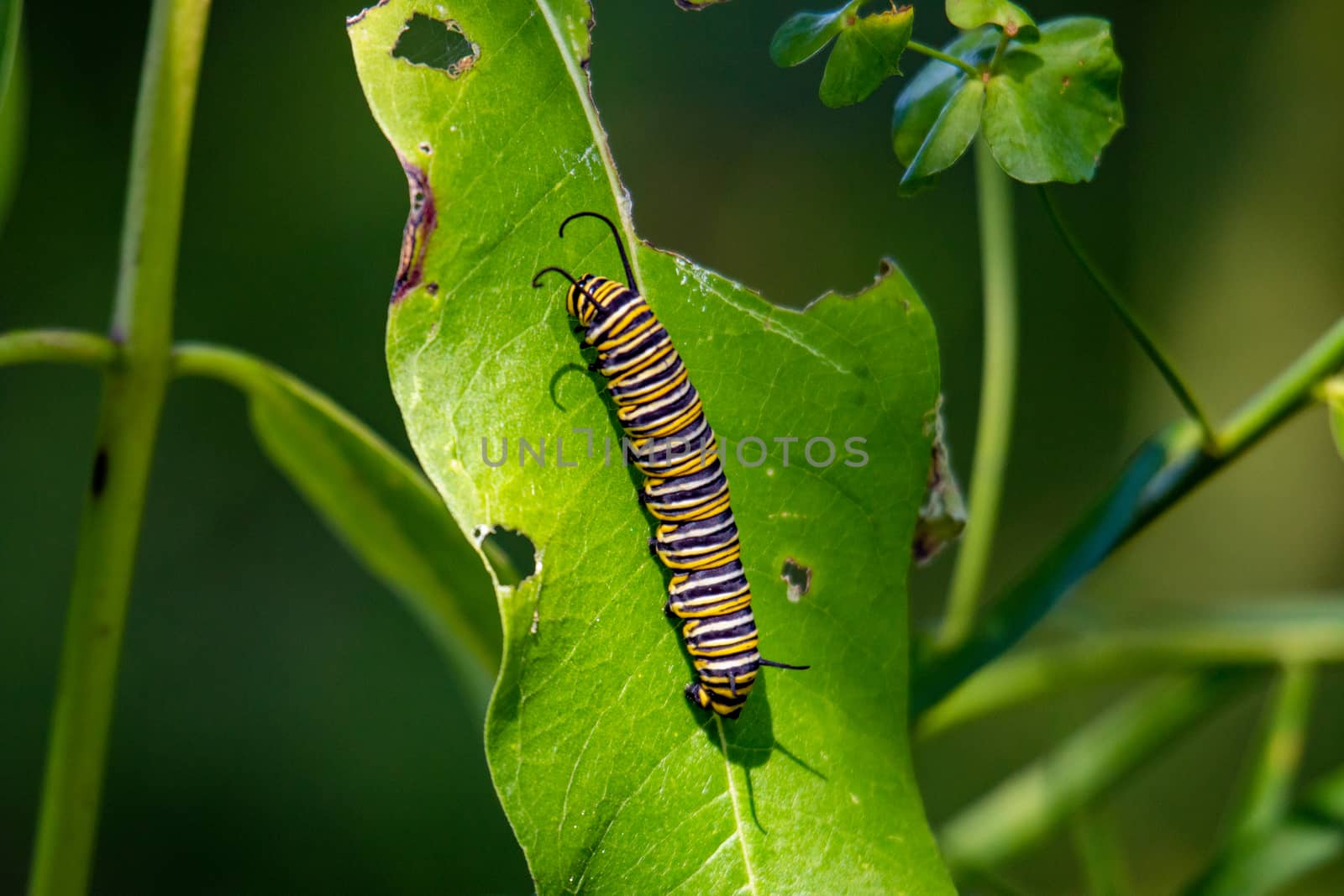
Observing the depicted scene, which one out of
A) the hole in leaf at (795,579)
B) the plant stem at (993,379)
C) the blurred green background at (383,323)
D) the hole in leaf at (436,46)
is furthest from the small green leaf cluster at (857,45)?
the blurred green background at (383,323)

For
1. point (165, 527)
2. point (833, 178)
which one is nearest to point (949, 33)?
point (833, 178)

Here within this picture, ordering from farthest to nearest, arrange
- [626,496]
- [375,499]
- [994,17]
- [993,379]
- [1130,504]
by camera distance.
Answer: [993,379]
[375,499]
[1130,504]
[626,496]
[994,17]

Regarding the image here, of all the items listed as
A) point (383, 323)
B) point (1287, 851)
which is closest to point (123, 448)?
point (1287, 851)

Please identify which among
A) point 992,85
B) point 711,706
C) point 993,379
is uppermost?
point 992,85

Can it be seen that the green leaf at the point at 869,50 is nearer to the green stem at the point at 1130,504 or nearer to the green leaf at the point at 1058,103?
the green leaf at the point at 1058,103

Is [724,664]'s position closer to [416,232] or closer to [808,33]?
[416,232]

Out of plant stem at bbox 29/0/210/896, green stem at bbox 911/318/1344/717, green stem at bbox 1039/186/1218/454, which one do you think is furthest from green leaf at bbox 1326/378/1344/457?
plant stem at bbox 29/0/210/896
